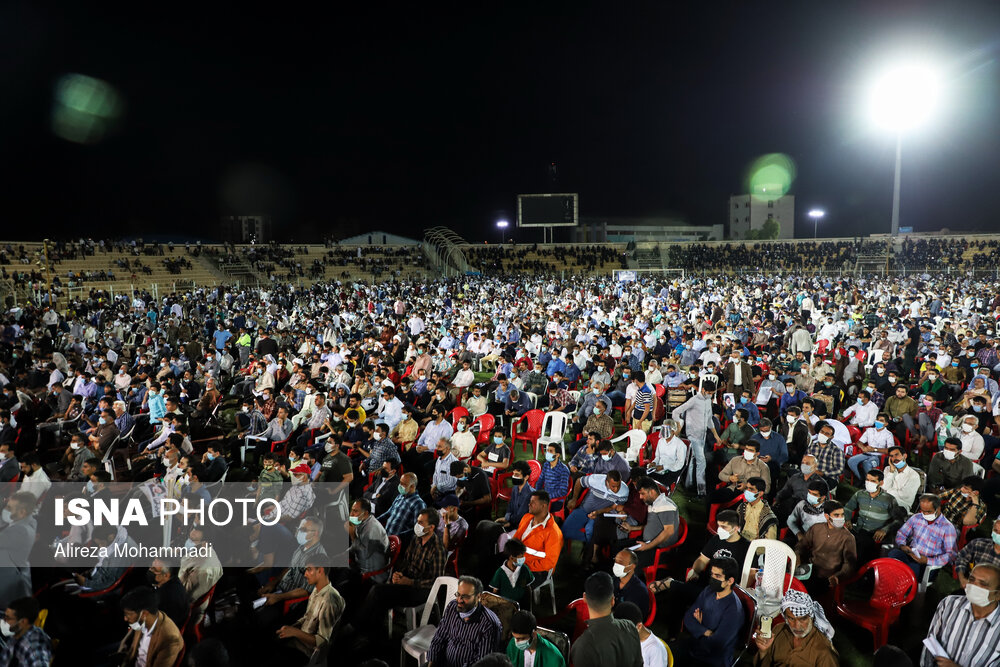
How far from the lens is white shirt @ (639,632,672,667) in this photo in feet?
10.9

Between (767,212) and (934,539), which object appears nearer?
(934,539)

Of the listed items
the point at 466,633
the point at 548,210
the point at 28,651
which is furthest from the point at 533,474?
the point at 548,210

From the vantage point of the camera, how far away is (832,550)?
4.43 m

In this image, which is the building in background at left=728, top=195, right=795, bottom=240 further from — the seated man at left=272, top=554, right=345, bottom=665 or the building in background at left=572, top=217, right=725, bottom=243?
the seated man at left=272, top=554, right=345, bottom=665

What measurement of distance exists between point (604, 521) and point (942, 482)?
3526mm

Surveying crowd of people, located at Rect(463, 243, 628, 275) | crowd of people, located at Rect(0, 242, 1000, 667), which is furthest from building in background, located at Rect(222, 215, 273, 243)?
crowd of people, located at Rect(0, 242, 1000, 667)

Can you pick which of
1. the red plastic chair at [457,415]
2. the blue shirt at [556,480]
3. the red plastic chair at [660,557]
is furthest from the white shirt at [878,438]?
the red plastic chair at [457,415]

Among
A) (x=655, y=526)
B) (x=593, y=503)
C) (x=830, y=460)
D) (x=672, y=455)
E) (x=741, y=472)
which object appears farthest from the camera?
(x=672, y=455)

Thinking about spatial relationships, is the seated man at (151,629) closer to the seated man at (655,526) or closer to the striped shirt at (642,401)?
the seated man at (655,526)

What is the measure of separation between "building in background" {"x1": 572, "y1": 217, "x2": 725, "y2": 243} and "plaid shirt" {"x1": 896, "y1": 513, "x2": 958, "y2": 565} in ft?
216

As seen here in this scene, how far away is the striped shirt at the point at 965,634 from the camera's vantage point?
3.13 meters

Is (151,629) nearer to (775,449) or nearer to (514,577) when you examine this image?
(514,577)

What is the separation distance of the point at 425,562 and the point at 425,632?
598 millimetres

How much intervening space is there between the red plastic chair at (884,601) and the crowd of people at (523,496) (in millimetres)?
43
